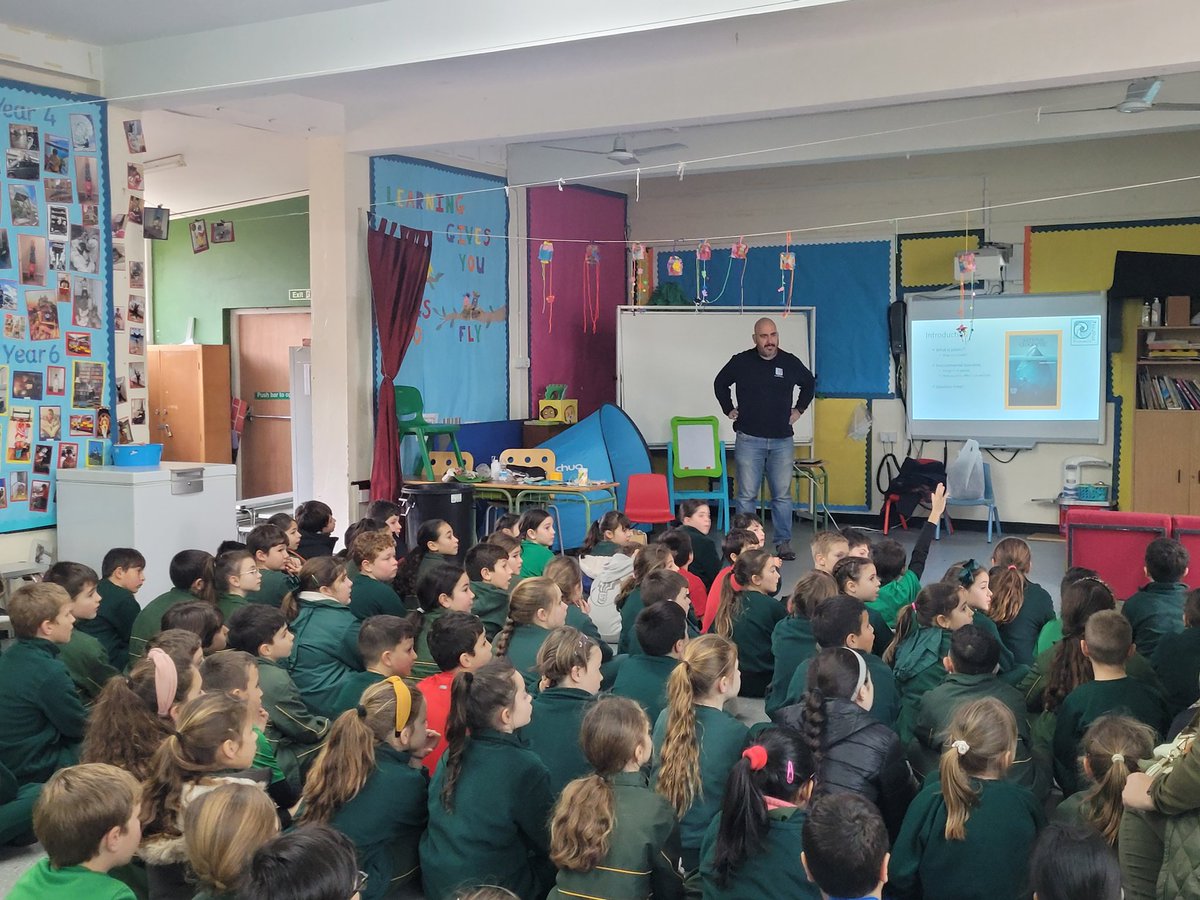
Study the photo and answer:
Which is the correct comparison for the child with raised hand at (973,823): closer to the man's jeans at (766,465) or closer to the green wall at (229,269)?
the man's jeans at (766,465)

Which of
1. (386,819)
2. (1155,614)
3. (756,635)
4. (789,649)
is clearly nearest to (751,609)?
(756,635)

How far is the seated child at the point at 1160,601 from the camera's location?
3836 millimetres

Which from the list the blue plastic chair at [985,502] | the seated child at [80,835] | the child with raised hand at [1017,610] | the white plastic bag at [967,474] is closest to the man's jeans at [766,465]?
the blue plastic chair at [985,502]

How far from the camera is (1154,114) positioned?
6.81m

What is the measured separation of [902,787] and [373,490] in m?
4.97

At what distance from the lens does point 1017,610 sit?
3959 millimetres

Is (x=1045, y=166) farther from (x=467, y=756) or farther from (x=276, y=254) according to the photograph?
(x=467, y=756)

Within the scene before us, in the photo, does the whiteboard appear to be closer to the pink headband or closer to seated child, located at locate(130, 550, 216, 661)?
seated child, located at locate(130, 550, 216, 661)

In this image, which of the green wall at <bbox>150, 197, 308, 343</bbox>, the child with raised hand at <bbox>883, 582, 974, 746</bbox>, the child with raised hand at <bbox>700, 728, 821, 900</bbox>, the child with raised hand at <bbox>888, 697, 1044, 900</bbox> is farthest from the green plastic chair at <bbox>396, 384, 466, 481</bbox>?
the child with raised hand at <bbox>700, 728, 821, 900</bbox>

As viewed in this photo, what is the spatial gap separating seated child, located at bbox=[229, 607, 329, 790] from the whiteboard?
593cm

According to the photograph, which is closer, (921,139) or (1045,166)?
(921,139)

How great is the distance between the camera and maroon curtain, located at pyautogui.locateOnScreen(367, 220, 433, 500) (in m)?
7.18

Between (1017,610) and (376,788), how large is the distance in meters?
2.46

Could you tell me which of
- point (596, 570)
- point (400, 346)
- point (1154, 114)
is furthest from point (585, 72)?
point (1154, 114)
